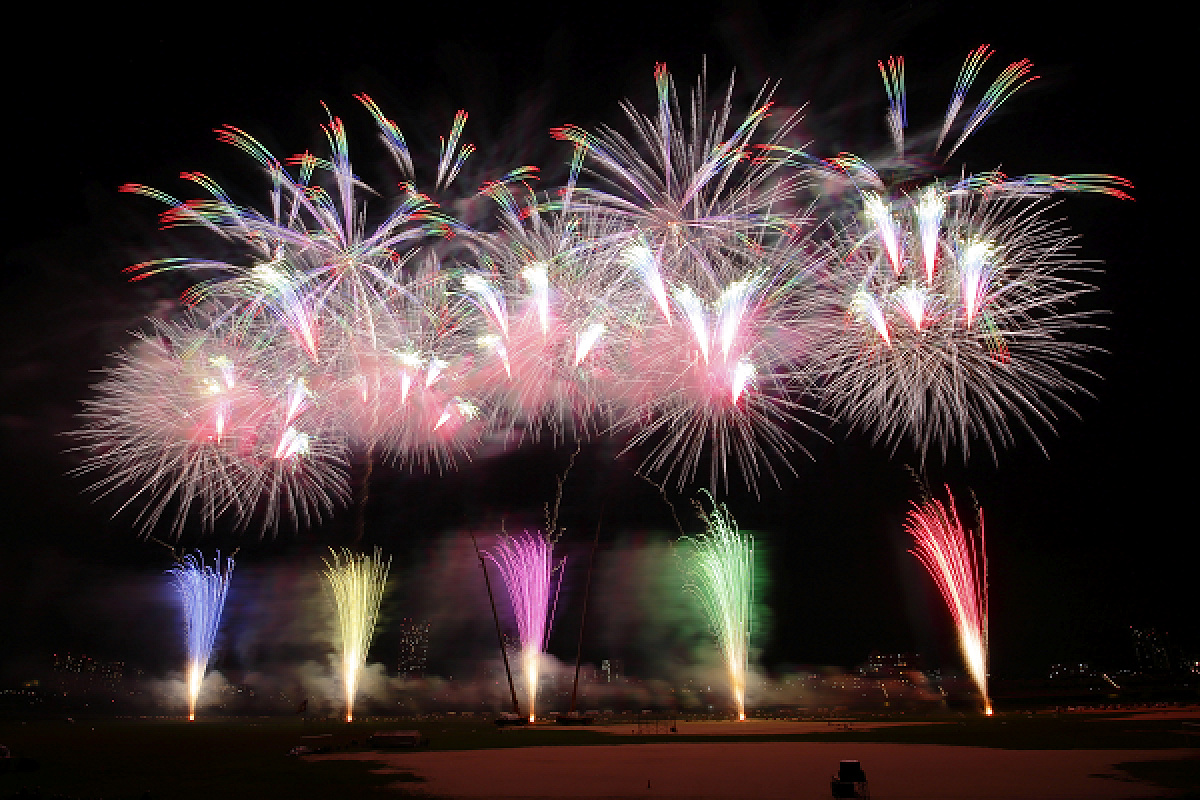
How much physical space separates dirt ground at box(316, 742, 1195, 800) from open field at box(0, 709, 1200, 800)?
0.17 ft

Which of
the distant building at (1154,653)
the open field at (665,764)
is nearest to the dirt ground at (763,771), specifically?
the open field at (665,764)

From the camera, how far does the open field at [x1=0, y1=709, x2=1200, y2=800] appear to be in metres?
19.3

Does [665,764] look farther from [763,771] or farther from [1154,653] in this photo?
[1154,653]

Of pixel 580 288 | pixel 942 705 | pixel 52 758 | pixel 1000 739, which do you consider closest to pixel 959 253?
pixel 580 288

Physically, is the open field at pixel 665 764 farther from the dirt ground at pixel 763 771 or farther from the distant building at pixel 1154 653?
the distant building at pixel 1154 653

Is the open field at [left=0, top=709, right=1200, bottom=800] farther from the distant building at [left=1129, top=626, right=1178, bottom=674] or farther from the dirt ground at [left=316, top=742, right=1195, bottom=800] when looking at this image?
the distant building at [left=1129, top=626, right=1178, bottom=674]

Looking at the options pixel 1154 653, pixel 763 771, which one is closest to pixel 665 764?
pixel 763 771

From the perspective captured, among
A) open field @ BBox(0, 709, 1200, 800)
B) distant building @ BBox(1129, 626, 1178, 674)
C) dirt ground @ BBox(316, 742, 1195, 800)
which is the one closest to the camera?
dirt ground @ BBox(316, 742, 1195, 800)

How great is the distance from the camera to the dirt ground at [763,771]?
18406 mm

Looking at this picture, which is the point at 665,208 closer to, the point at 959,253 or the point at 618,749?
the point at 959,253

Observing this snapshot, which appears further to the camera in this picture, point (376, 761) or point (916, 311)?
point (376, 761)

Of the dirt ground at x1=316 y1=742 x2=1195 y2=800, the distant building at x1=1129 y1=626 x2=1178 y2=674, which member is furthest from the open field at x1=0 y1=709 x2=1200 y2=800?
the distant building at x1=1129 y1=626 x2=1178 y2=674

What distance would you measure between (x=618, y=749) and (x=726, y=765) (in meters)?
6.87

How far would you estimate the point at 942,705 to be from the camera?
66.8 metres
